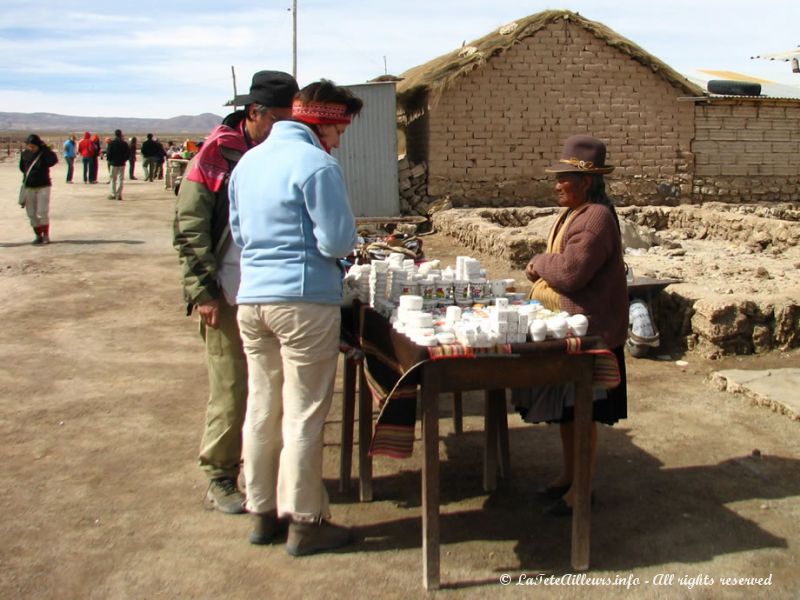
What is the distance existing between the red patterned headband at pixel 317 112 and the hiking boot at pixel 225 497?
178 cm

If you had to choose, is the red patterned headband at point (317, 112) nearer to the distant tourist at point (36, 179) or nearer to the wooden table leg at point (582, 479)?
the wooden table leg at point (582, 479)

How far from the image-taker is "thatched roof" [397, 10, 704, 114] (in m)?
15.3

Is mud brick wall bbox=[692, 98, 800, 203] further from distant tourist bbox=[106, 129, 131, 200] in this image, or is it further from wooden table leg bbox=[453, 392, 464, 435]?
distant tourist bbox=[106, 129, 131, 200]

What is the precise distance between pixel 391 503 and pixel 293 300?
1341 millimetres

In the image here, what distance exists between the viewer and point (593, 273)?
12.1 ft

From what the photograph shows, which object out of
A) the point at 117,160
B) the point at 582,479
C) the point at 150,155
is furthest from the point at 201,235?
the point at 150,155

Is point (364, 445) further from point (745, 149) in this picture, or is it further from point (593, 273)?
point (745, 149)

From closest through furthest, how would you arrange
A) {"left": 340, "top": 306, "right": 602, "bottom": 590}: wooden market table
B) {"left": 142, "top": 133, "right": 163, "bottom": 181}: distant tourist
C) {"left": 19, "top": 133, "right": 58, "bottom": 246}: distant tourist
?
{"left": 340, "top": 306, "right": 602, "bottom": 590}: wooden market table
{"left": 19, "top": 133, "right": 58, "bottom": 246}: distant tourist
{"left": 142, "top": 133, "right": 163, "bottom": 181}: distant tourist

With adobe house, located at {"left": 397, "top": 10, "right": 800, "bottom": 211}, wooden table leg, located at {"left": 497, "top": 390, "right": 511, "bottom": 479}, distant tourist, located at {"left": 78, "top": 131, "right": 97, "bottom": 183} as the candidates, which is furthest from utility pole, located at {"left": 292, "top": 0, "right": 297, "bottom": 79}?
wooden table leg, located at {"left": 497, "top": 390, "right": 511, "bottom": 479}

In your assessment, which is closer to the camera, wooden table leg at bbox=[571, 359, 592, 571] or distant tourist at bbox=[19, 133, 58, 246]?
wooden table leg at bbox=[571, 359, 592, 571]

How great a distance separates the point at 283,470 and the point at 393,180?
12.8 m

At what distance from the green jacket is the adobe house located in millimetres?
11869

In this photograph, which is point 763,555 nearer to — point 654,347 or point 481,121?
point 654,347

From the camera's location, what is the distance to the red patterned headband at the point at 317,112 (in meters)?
3.44
